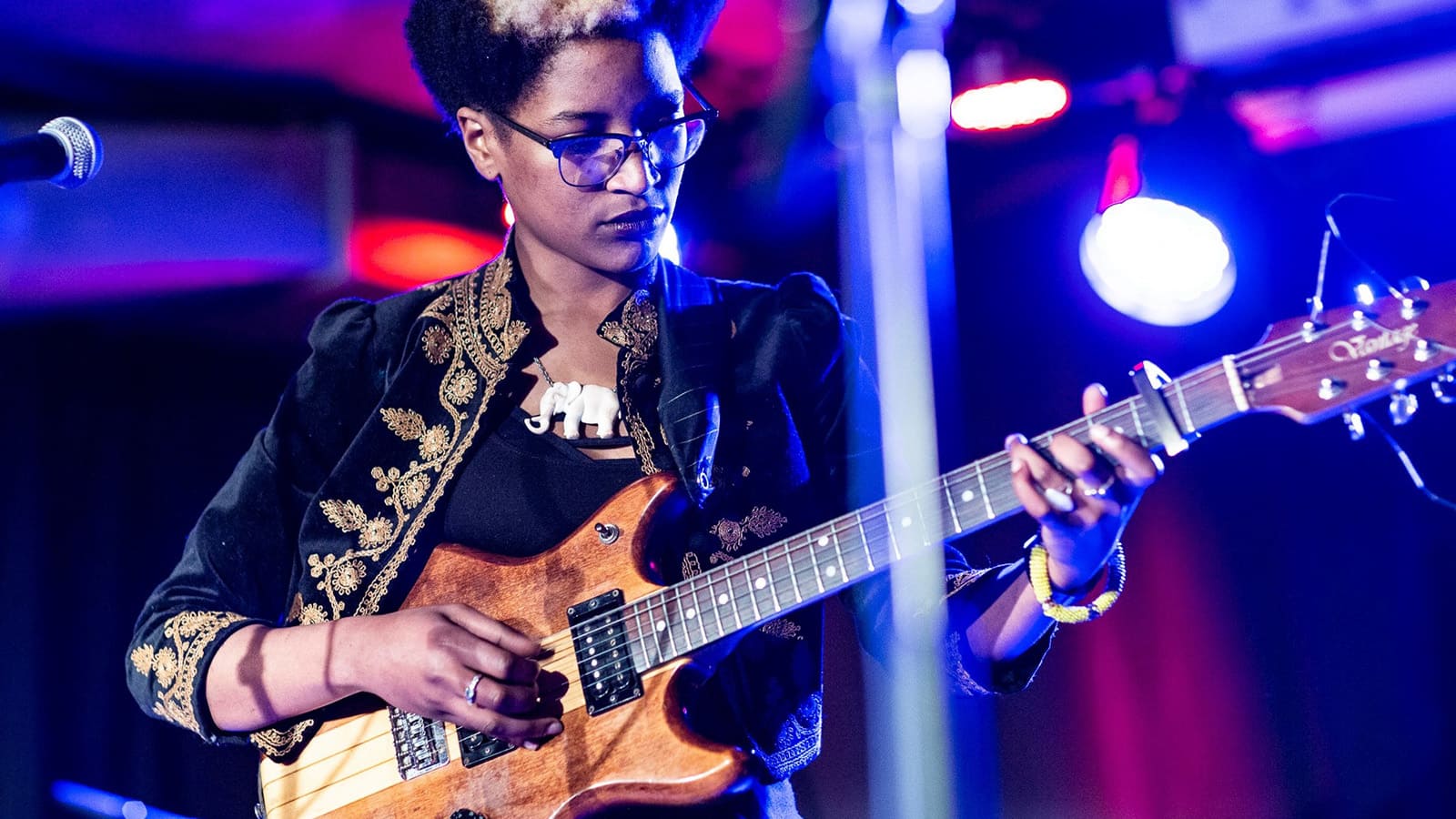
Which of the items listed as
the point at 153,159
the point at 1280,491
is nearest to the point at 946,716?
the point at 1280,491

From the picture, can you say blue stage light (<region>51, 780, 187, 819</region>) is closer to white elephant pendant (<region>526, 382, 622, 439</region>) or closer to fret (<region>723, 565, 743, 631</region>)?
white elephant pendant (<region>526, 382, 622, 439</region>)

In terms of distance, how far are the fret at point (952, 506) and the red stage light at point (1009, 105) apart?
255 centimetres

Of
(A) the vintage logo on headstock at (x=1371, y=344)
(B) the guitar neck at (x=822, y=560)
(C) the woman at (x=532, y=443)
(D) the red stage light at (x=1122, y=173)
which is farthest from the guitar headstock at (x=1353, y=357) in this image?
(D) the red stage light at (x=1122, y=173)

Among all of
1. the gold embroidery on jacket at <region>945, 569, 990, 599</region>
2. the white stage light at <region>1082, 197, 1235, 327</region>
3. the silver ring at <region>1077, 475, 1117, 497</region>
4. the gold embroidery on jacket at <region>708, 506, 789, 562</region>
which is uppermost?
the white stage light at <region>1082, 197, 1235, 327</region>

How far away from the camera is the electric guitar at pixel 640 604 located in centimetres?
160

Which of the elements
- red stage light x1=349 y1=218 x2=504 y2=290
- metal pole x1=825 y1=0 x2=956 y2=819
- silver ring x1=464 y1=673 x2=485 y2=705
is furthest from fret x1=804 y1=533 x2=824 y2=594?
red stage light x1=349 y1=218 x2=504 y2=290

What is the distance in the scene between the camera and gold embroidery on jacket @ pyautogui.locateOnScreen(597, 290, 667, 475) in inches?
80.0

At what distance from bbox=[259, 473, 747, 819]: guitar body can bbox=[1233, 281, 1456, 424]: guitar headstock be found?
0.94 metres

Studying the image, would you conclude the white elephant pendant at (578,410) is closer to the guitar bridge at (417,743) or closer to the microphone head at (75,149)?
the guitar bridge at (417,743)

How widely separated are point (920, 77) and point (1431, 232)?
162 cm

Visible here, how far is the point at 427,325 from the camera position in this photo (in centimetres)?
224

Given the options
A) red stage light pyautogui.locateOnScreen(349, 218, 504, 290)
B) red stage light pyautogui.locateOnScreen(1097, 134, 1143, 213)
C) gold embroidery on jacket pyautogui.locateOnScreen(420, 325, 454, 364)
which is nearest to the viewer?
gold embroidery on jacket pyautogui.locateOnScreen(420, 325, 454, 364)

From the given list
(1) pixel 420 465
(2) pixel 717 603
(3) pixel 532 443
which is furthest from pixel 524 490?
(2) pixel 717 603

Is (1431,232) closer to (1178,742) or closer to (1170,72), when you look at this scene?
(1170,72)
